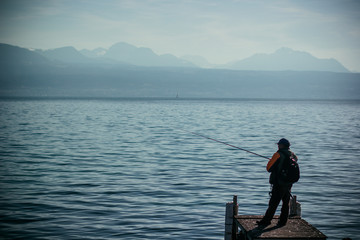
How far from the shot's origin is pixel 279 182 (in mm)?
10414

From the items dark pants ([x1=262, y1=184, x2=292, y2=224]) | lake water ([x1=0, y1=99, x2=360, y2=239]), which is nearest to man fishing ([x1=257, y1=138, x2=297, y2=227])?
dark pants ([x1=262, y1=184, x2=292, y2=224])

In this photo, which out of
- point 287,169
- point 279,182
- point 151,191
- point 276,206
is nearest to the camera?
point 287,169

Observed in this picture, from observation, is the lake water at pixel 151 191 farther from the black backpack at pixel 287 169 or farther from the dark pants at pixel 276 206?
the black backpack at pixel 287 169

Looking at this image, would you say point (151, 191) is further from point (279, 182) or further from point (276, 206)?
point (279, 182)

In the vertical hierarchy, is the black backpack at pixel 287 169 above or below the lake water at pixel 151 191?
above

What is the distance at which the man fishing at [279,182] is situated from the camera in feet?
33.8

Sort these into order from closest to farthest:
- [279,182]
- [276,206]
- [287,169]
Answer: [287,169] → [279,182] → [276,206]

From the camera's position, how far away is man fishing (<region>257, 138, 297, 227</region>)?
10297 mm

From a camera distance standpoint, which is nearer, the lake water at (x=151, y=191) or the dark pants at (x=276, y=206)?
the dark pants at (x=276, y=206)

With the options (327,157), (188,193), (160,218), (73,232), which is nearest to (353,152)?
(327,157)

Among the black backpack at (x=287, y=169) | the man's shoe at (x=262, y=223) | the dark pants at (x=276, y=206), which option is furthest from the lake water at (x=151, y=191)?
the black backpack at (x=287, y=169)

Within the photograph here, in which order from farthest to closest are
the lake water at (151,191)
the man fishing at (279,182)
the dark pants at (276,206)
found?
the lake water at (151,191) < the dark pants at (276,206) < the man fishing at (279,182)

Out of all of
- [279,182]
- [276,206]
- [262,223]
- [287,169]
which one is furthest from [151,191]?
[287,169]

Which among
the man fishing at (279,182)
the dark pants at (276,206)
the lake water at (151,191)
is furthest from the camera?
the lake water at (151,191)
